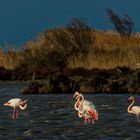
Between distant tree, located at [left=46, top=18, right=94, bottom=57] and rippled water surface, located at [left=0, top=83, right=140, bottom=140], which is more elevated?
distant tree, located at [left=46, top=18, right=94, bottom=57]

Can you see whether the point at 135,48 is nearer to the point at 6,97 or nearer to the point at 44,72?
the point at 44,72

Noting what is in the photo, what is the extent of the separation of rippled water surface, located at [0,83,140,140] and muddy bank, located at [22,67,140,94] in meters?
3.49

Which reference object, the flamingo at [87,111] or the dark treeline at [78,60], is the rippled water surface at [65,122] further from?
the dark treeline at [78,60]

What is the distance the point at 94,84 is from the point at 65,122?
15.1 m

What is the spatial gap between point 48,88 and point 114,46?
12789mm

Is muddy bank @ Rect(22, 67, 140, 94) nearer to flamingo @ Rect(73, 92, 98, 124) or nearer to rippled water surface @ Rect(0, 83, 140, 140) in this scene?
rippled water surface @ Rect(0, 83, 140, 140)

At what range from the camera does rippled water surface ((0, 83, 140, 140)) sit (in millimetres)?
19125

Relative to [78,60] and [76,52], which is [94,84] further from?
[76,52]

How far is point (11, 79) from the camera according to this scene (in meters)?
50.3

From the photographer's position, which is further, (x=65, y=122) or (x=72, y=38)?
(x=72, y=38)

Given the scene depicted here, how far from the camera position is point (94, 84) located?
37844mm

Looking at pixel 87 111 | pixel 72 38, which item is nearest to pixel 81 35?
pixel 72 38

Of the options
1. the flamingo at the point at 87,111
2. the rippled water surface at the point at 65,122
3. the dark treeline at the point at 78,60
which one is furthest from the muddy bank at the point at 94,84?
the flamingo at the point at 87,111

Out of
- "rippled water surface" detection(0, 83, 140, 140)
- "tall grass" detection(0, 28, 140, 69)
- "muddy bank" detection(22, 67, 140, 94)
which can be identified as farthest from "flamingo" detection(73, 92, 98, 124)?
"tall grass" detection(0, 28, 140, 69)
